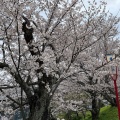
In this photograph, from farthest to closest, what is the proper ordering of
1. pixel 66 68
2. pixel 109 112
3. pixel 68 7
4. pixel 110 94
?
pixel 109 112 < pixel 110 94 < pixel 68 7 < pixel 66 68

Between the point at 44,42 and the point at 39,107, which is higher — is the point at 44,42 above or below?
above

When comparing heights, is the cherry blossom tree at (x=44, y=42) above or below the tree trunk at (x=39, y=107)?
above

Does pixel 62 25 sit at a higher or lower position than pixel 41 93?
higher

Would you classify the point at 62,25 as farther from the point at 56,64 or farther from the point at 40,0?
the point at 56,64

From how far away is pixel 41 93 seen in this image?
736 centimetres

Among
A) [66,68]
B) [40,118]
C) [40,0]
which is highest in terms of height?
[40,0]

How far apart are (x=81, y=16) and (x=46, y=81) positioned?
2350 mm

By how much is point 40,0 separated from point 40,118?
381 cm

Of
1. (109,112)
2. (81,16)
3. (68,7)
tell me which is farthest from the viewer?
(109,112)

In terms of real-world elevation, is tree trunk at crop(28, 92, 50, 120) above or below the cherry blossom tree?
below

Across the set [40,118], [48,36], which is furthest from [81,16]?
[40,118]

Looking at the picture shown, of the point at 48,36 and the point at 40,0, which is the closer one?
the point at 48,36

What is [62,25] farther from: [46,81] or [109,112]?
[109,112]

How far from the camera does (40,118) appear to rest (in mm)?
7027
